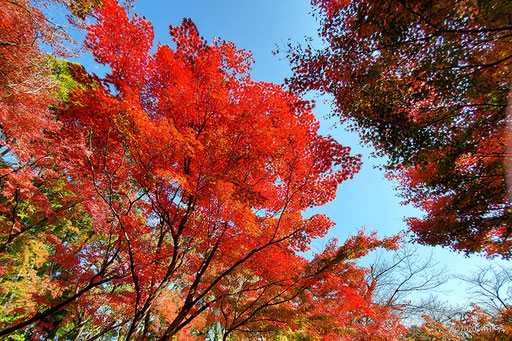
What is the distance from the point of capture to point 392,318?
10031 millimetres

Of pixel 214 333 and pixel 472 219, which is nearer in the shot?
pixel 472 219

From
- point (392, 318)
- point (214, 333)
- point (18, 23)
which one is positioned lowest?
point (214, 333)

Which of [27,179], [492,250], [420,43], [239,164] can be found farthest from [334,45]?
[27,179]

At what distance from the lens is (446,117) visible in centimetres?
404

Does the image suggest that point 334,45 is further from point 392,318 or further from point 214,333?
point 214,333

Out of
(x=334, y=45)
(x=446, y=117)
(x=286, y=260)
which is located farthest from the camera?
(x=286, y=260)

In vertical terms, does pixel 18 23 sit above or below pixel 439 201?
below

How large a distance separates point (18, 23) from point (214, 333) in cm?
1649

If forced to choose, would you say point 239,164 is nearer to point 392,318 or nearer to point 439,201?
point 439,201

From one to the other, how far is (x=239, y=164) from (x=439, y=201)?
24.1 ft

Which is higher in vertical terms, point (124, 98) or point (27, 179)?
point (124, 98)

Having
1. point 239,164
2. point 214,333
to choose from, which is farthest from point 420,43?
point 214,333

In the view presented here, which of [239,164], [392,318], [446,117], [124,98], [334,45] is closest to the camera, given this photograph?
[446,117]

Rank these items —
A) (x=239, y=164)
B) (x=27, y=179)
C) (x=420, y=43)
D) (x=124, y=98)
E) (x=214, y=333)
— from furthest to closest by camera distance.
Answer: (x=214, y=333) → (x=27, y=179) → (x=239, y=164) → (x=124, y=98) → (x=420, y=43)
